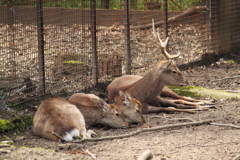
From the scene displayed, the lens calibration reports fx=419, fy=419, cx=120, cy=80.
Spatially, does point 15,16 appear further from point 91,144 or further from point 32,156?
point 32,156

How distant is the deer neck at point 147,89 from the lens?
24.9 ft

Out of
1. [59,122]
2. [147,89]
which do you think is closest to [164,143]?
[59,122]

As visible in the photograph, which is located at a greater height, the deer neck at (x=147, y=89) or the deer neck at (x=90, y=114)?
the deer neck at (x=147, y=89)

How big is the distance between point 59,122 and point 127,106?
1.61m

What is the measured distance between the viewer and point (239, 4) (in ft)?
40.2

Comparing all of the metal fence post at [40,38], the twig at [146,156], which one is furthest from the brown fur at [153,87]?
the twig at [146,156]

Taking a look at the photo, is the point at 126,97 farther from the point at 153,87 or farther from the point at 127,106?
the point at 153,87

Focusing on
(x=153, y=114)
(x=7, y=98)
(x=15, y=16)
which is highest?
(x=15, y=16)

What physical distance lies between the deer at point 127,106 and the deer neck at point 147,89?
22.3 inches

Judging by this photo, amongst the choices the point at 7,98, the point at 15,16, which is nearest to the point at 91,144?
the point at 7,98

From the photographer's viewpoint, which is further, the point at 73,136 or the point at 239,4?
the point at 239,4

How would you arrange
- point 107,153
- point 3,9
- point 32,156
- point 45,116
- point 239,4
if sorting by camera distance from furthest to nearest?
point 239,4 → point 3,9 → point 45,116 → point 107,153 → point 32,156

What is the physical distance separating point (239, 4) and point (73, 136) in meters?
8.39

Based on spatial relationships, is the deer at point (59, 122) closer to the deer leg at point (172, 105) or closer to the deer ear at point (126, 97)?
the deer ear at point (126, 97)
